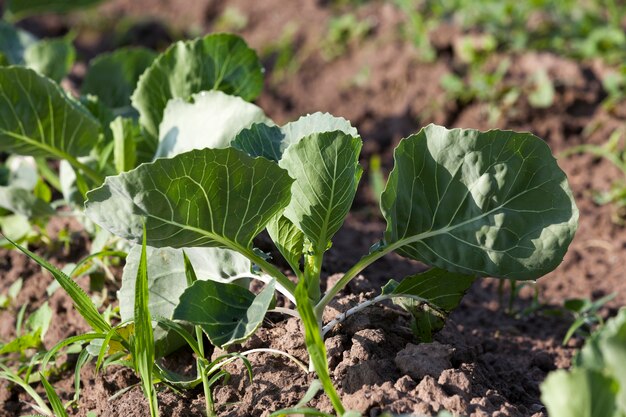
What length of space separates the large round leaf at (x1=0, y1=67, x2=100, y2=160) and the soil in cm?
37

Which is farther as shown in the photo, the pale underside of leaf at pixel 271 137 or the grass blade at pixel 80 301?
the pale underside of leaf at pixel 271 137

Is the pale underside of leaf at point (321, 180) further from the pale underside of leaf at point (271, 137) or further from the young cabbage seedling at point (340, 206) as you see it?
the pale underside of leaf at point (271, 137)

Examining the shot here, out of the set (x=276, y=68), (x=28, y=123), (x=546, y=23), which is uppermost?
(x=28, y=123)

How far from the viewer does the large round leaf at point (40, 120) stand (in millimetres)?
2146

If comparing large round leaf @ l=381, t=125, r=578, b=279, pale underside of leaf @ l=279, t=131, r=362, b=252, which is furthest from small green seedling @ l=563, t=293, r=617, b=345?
pale underside of leaf @ l=279, t=131, r=362, b=252

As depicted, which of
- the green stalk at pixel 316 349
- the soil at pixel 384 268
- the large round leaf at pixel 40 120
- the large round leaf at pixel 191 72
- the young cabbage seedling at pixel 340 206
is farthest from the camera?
the large round leaf at pixel 191 72

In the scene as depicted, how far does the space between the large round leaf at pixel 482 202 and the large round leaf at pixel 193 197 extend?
24 centimetres

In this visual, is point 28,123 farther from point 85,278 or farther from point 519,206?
point 519,206

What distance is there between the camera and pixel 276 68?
4.46m

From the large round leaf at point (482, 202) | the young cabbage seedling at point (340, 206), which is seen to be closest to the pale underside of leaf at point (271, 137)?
the young cabbage seedling at point (340, 206)

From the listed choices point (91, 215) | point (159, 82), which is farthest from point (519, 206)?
point (159, 82)

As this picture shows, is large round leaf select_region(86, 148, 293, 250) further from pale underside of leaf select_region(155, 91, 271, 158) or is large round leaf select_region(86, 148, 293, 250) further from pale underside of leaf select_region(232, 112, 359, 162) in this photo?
pale underside of leaf select_region(155, 91, 271, 158)

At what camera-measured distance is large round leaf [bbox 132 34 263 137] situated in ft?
7.68

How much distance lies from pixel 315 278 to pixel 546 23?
265 cm
